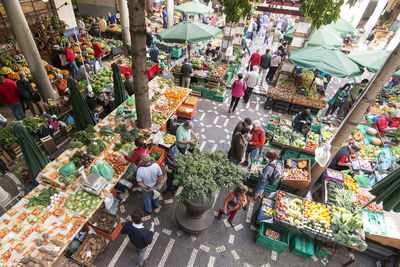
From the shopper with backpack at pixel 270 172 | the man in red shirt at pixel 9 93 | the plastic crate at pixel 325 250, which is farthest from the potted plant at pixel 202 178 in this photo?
the man in red shirt at pixel 9 93

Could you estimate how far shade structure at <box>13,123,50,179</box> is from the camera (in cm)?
453

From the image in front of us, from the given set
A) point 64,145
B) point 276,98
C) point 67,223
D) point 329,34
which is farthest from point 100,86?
point 329,34

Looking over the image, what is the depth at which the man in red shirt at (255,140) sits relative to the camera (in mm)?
6898

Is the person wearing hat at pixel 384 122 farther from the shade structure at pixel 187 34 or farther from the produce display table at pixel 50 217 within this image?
the produce display table at pixel 50 217

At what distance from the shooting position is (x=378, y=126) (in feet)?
31.4

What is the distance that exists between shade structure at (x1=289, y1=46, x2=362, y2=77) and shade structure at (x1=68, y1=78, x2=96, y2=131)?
8.76 meters

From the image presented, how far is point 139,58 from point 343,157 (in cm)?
695

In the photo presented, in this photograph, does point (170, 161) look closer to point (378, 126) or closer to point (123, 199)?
point (123, 199)

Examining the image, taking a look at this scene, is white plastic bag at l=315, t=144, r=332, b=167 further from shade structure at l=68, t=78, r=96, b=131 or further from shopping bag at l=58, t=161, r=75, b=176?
shade structure at l=68, t=78, r=96, b=131

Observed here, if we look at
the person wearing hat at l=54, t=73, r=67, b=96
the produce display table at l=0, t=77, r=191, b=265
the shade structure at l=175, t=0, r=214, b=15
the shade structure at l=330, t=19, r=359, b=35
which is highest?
the shade structure at l=175, t=0, r=214, b=15

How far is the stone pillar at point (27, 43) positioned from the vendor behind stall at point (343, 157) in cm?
1197

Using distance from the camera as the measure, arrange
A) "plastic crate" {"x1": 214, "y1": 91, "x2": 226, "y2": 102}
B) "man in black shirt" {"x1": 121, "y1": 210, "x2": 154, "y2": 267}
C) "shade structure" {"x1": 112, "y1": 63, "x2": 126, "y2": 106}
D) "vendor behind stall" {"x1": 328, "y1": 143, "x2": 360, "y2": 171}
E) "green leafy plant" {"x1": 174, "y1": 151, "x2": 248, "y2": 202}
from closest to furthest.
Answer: "man in black shirt" {"x1": 121, "y1": 210, "x2": 154, "y2": 267} → "green leafy plant" {"x1": 174, "y1": 151, "x2": 248, "y2": 202} → "vendor behind stall" {"x1": 328, "y1": 143, "x2": 360, "y2": 171} → "shade structure" {"x1": 112, "y1": 63, "x2": 126, "y2": 106} → "plastic crate" {"x1": 214, "y1": 91, "x2": 226, "y2": 102}

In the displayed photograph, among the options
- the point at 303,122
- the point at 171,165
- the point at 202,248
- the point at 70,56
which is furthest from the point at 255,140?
the point at 70,56

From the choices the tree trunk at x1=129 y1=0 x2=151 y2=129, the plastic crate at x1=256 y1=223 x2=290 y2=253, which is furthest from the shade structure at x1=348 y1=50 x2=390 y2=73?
the tree trunk at x1=129 y1=0 x2=151 y2=129
